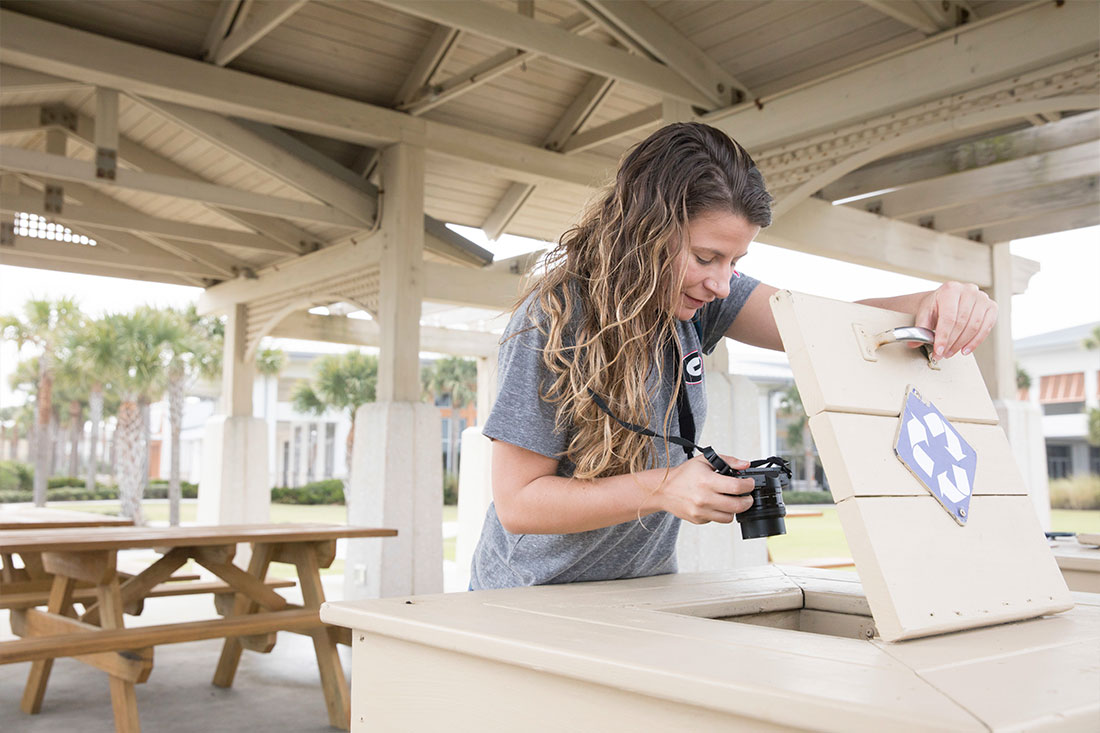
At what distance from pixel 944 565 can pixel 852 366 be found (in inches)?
9.8

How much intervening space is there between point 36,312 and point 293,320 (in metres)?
16.9

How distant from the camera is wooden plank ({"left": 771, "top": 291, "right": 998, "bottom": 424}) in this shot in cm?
110

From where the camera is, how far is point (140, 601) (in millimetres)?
4211

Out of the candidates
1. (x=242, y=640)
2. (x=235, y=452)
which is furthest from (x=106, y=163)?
→ (x=235, y=452)

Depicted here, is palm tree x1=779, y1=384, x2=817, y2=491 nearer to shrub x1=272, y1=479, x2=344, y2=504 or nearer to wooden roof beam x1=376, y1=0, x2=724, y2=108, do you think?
shrub x1=272, y1=479, x2=344, y2=504

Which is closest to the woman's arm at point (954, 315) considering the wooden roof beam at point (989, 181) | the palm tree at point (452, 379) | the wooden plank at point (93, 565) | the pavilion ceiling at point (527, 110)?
the pavilion ceiling at point (527, 110)

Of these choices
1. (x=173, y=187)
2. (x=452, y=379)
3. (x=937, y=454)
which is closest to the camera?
(x=937, y=454)

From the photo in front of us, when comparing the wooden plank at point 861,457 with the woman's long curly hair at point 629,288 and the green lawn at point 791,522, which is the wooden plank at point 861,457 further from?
the green lawn at point 791,522

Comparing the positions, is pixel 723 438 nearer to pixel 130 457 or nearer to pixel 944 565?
pixel 944 565

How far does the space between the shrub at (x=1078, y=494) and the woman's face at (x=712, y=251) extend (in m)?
29.9

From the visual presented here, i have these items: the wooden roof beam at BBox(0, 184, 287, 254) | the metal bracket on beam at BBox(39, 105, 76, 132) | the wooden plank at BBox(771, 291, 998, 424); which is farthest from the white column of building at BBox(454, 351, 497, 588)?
the wooden plank at BBox(771, 291, 998, 424)

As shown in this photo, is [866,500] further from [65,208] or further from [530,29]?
[65,208]

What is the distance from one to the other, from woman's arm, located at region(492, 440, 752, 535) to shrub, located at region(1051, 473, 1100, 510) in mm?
30149

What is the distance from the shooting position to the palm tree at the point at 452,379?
32.0 m
